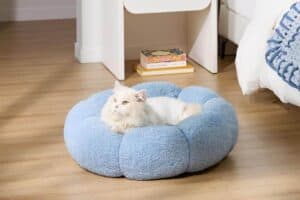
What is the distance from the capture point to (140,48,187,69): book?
11.0 ft

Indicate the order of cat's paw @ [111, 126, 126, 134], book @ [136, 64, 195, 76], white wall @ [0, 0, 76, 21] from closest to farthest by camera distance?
→ cat's paw @ [111, 126, 126, 134]
book @ [136, 64, 195, 76]
white wall @ [0, 0, 76, 21]

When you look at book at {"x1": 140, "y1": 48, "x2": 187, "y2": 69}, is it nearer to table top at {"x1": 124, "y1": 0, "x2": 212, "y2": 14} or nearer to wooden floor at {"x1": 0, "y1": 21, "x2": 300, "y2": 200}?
wooden floor at {"x1": 0, "y1": 21, "x2": 300, "y2": 200}

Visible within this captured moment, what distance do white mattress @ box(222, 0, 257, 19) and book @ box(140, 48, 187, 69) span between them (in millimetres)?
340

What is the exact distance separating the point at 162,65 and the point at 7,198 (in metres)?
1.55

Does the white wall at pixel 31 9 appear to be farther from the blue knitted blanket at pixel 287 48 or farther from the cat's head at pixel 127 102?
the cat's head at pixel 127 102

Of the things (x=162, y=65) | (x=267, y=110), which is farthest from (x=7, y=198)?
(x=162, y=65)

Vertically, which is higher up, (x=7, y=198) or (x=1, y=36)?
(x=7, y=198)

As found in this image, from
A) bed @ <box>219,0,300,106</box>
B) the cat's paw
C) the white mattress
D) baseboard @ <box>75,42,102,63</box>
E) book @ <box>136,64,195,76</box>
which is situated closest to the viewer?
the cat's paw

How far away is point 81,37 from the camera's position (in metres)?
3.52

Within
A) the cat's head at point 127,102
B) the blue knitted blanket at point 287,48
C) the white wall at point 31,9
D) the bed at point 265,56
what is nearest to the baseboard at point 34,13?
the white wall at point 31,9

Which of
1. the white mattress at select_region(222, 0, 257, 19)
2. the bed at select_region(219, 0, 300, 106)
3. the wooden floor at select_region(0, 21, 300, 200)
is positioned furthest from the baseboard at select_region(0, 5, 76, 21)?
the bed at select_region(219, 0, 300, 106)

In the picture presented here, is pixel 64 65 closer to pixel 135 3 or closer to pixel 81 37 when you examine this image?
pixel 81 37

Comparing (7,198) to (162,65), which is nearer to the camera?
(7,198)

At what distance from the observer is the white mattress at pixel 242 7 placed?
3.05 metres
